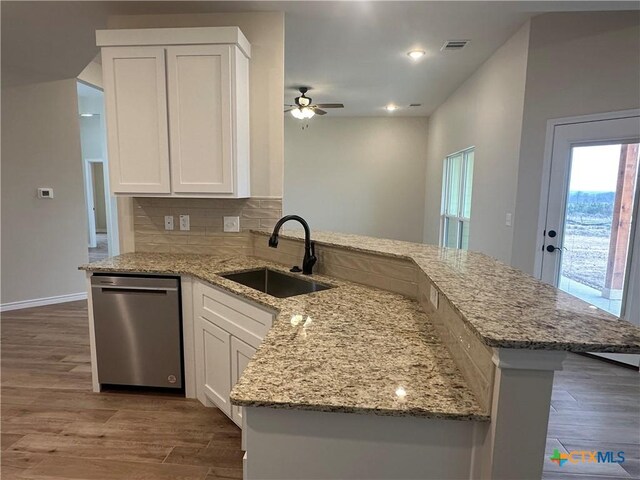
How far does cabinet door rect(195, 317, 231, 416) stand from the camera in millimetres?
2094

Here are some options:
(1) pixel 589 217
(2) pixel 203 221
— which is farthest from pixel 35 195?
(1) pixel 589 217

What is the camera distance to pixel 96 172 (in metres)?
9.38

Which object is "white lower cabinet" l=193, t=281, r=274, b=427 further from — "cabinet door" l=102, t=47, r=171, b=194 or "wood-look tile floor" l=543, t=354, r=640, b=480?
"wood-look tile floor" l=543, t=354, r=640, b=480

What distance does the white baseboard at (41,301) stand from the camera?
4.04 meters

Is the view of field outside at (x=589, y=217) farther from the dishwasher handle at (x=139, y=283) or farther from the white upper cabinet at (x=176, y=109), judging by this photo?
the dishwasher handle at (x=139, y=283)

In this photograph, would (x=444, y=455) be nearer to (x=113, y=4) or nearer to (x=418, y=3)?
(x=418, y=3)

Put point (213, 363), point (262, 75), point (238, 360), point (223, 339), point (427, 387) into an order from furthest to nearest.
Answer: point (262, 75)
point (213, 363)
point (223, 339)
point (238, 360)
point (427, 387)

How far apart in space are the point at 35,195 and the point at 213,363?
337 cm

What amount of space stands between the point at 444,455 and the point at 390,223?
6510mm

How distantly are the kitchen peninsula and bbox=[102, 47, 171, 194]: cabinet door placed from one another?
1771 millimetres

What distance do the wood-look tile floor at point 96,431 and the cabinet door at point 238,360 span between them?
167 mm

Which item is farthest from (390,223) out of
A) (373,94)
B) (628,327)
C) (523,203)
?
(628,327)

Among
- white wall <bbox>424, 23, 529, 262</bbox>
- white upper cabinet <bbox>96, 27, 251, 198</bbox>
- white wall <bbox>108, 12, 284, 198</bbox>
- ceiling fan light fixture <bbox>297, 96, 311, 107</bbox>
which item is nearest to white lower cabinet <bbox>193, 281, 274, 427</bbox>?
white upper cabinet <bbox>96, 27, 251, 198</bbox>

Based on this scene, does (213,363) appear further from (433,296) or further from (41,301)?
(41,301)
